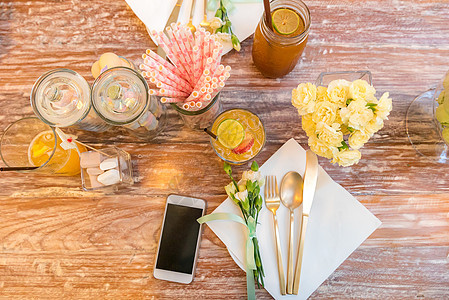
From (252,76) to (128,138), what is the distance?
42cm

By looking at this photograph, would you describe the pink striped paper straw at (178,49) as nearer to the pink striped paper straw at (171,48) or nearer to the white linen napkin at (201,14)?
the pink striped paper straw at (171,48)

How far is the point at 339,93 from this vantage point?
2.45 ft

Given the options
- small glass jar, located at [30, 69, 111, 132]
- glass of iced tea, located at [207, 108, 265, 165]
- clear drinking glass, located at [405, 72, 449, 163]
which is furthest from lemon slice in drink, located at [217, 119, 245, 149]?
clear drinking glass, located at [405, 72, 449, 163]

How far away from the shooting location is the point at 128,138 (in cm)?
98

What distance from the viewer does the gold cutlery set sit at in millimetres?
896

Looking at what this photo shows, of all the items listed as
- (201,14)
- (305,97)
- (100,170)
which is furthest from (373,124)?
(100,170)

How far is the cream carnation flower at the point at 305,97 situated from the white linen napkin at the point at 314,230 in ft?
0.70

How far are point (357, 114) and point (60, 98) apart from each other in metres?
0.72

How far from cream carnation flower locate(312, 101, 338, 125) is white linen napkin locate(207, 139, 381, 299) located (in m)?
0.22

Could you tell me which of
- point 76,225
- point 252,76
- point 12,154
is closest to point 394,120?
point 252,76

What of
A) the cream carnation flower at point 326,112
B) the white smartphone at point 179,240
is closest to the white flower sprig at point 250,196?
the white smartphone at point 179,240

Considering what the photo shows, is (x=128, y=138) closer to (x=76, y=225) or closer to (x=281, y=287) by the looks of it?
(x=76, y=225)

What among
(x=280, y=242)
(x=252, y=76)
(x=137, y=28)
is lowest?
(x=280, y=242)

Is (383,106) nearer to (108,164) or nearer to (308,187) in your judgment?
(308,187)
